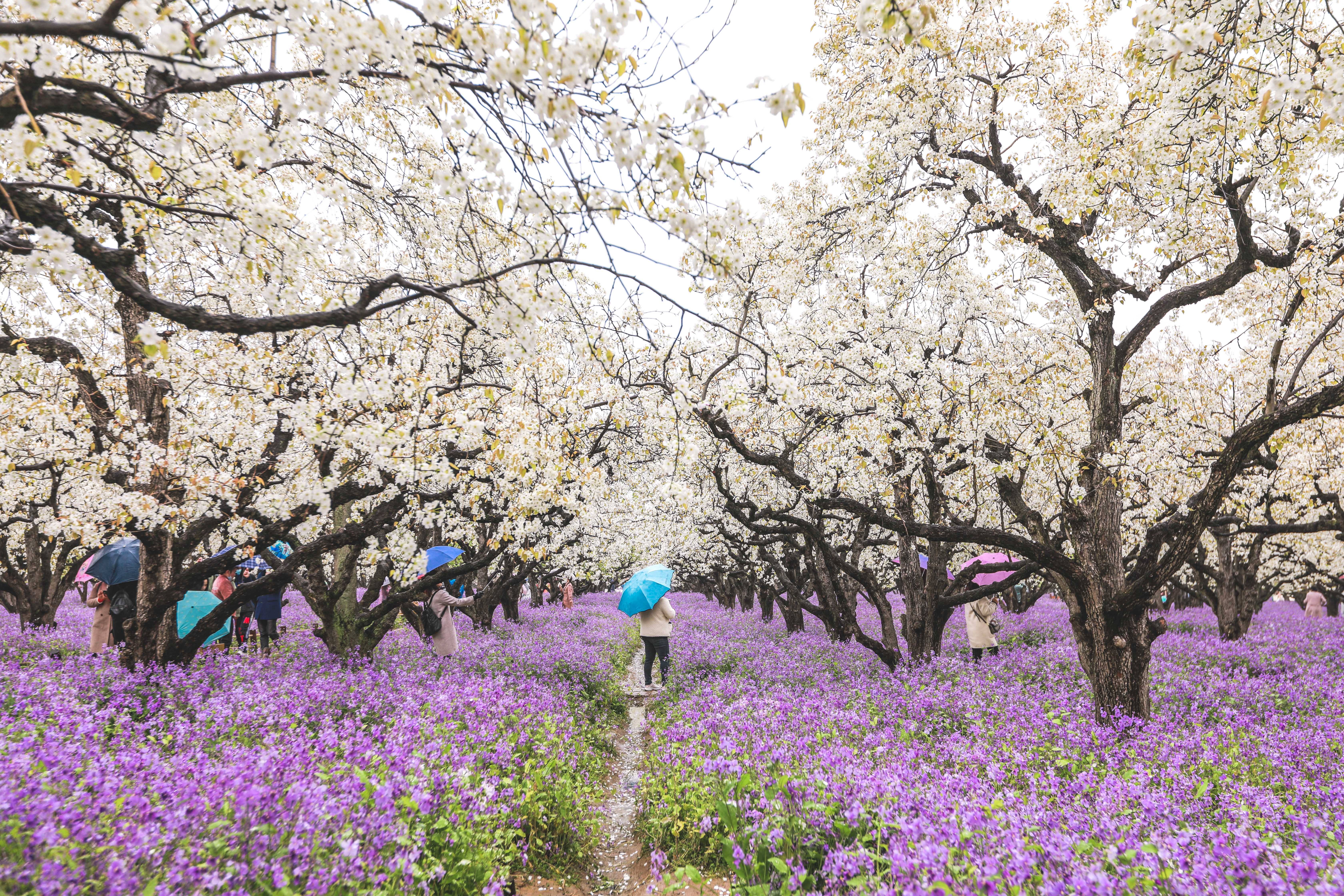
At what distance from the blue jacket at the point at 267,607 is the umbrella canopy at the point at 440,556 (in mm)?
5879

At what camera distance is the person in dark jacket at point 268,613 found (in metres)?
16.1

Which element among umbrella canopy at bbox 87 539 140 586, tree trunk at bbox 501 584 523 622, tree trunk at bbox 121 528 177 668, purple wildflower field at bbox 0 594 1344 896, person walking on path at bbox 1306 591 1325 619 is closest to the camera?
purple wildflower field at bbox 0 594 1344 896

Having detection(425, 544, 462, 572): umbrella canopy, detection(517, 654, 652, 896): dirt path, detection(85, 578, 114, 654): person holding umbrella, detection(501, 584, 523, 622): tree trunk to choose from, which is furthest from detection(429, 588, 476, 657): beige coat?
detection(501, 584, 523, 622): tree trunk

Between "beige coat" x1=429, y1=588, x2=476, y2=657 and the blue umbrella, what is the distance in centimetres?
381

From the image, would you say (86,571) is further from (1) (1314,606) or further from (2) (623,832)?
(1) (1314,606)

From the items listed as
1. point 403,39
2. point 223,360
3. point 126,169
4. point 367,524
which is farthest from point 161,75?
point 367,524

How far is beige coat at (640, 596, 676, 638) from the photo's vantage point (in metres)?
14.2

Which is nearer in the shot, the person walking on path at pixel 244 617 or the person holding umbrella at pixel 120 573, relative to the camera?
the person holding umbrella at pixel 120 573

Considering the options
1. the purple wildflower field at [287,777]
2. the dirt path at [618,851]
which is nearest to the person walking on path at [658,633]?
the purple wildflower field at [287,777]

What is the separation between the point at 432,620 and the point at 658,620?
4968 mm

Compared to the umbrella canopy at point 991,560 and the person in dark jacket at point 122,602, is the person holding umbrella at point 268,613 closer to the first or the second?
the person in dark jacket at point 122,602

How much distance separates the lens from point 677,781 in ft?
23.0

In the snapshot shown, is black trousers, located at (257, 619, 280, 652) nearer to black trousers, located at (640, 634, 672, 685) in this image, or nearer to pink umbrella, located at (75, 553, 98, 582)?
pink umbrella, located at (75, 553, 98, 582)

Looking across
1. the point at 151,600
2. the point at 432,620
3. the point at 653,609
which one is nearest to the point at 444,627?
the point at 432,620
